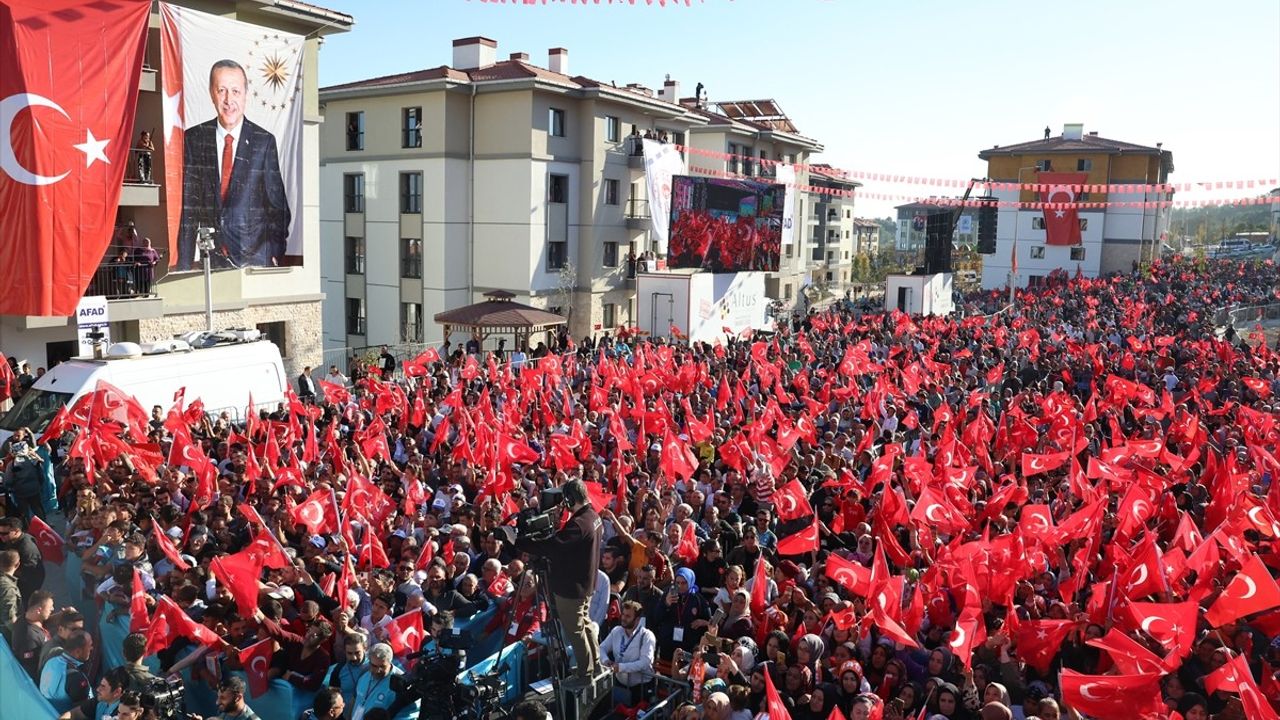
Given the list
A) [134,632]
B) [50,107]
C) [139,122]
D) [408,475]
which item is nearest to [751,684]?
[134,632]

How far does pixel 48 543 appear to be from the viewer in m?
9.96

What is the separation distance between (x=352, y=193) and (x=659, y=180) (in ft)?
36.5

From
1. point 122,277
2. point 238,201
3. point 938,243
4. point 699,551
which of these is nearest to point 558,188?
point 238,201

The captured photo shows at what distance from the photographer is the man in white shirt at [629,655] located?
7.72 m

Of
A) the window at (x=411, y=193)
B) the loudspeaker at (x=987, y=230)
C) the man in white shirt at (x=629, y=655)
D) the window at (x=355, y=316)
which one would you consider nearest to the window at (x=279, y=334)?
the window at (x=411, y=193)

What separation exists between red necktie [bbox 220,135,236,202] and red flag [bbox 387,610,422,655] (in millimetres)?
17525

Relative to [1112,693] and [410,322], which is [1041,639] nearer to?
[1112,693]

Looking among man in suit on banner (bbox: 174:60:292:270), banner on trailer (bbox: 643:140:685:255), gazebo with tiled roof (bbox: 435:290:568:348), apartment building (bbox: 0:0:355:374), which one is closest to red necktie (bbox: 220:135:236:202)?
man in suit on banner (bbox: 174:60:292:270)

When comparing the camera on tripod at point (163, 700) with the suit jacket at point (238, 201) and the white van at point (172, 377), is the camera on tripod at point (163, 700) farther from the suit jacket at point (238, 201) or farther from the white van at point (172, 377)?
the suit jacket at point (238, 201)

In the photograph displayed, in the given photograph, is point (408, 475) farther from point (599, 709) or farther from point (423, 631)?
point (599, 709)

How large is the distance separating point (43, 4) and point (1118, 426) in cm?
1977

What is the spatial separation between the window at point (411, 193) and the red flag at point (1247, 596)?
3039 centimetres

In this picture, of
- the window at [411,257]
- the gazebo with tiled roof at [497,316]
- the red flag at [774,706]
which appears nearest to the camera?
the red flag at [774,706]

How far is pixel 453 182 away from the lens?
34594 mm
